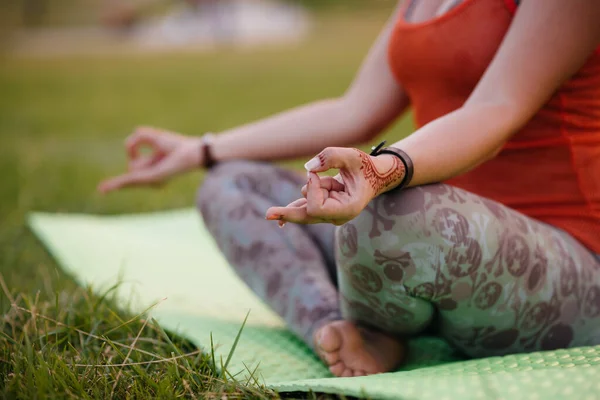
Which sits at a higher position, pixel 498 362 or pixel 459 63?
pixel 459 63

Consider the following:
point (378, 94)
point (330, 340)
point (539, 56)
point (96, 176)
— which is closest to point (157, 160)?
point (378, 94)

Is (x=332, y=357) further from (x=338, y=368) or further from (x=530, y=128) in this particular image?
(x=530, y=128)

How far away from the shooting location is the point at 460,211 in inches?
47.3

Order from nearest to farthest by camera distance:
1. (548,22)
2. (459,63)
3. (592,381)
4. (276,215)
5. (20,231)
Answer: (276,215), (592,381), (548,22), (459,63), (20,231)

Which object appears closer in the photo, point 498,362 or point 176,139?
point 498,362

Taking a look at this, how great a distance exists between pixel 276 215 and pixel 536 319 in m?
0.55

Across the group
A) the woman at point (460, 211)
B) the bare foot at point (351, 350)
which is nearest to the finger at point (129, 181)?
the woman at point (460, 211)

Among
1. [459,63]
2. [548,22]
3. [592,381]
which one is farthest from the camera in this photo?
[459,63]

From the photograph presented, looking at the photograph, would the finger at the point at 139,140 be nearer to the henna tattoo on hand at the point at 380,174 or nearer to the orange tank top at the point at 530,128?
the orange tank top at the point at 530,128

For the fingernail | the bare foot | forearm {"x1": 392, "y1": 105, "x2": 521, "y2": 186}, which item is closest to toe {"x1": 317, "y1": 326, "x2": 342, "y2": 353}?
the bare foot

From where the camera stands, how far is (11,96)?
7.62m

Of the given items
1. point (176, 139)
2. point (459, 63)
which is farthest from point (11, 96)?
point (459, 63)

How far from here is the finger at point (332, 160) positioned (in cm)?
101

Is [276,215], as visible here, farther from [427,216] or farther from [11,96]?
[11,96]
